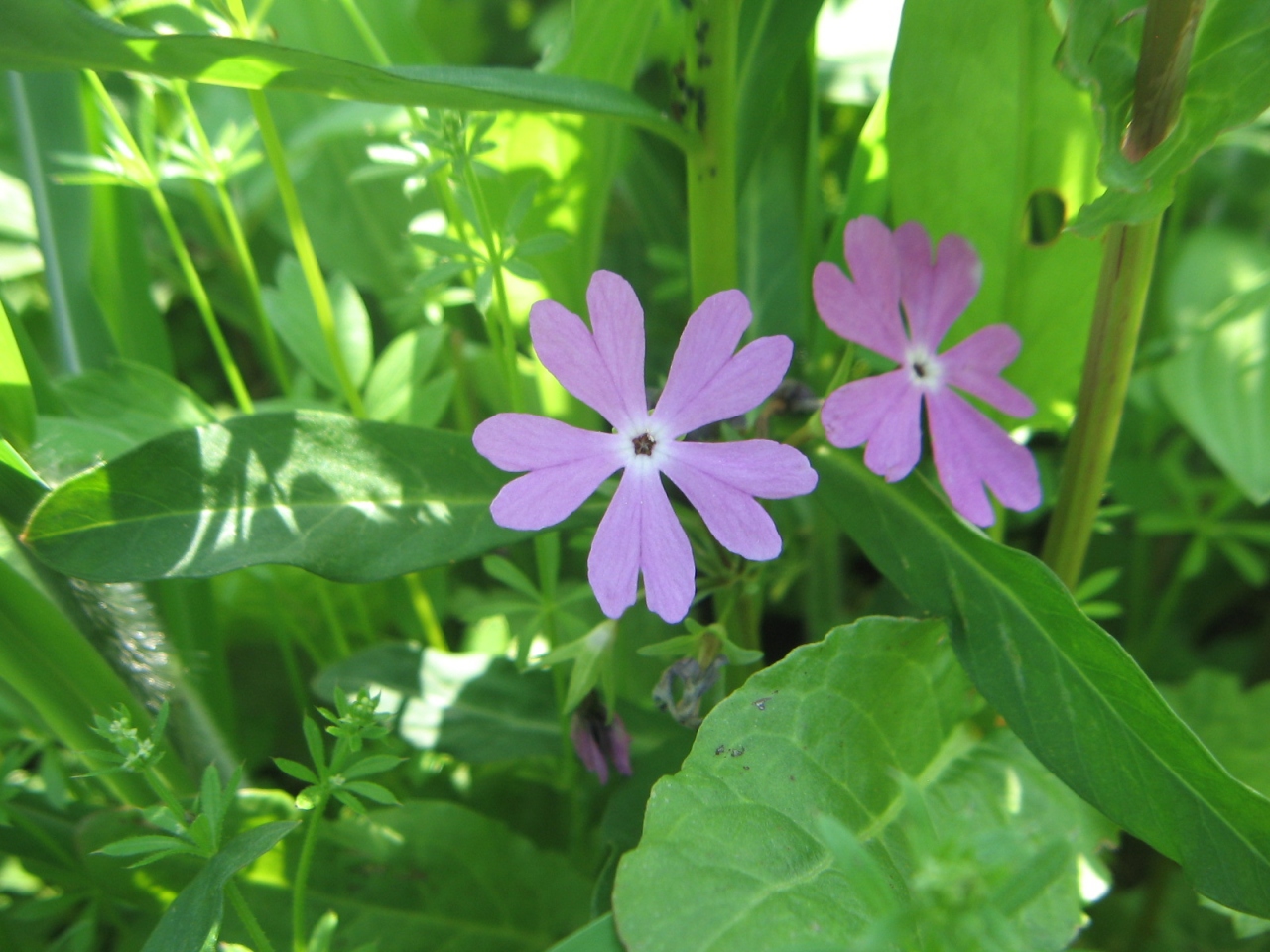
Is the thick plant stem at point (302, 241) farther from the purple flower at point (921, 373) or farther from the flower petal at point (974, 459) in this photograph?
the flower petal at point (974, 459)

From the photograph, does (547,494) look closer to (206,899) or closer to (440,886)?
(206,899)

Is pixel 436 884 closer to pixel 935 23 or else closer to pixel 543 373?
pixel 543 373

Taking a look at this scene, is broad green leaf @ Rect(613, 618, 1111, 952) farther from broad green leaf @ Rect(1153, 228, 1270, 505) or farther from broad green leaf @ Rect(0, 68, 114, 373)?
broad green leaf @ Rect(0, 68, 114, 373)

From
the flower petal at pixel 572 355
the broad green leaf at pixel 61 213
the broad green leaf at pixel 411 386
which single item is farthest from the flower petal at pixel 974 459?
the broad green leaf at pixel 61 213

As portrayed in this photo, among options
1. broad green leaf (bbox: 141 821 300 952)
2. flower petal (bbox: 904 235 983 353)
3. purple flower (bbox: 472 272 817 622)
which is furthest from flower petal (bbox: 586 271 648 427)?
broad green leaf (bbox: 141 821 300 952)

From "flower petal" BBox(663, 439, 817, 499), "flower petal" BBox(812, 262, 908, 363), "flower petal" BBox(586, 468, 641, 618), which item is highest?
"flower petal" BBox(812, 262, 908, 363)

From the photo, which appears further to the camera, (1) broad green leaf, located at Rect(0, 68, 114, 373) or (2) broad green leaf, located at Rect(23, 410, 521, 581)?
(1) broad green leaf, located at Rect(0, 68, 114, 373)
